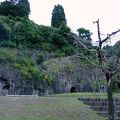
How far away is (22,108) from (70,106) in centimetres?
284

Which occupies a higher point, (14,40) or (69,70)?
(14,40)

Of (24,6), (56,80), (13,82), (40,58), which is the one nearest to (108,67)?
(13,82)

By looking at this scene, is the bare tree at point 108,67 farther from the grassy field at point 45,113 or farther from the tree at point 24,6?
the tree at point 24,6

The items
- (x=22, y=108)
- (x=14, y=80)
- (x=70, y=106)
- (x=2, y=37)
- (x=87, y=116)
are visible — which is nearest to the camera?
(x=87, y=116)

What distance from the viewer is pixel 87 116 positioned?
52.1ft

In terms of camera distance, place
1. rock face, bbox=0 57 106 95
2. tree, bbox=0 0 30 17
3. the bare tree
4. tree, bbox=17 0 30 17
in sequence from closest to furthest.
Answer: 1. the bare tree
2. rock face, bbox=0 57 106 95
3. tree, bbox=0 0 30 17
4. tree, bbox=17 0 30 17

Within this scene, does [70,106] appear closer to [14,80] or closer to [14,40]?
[14,80]

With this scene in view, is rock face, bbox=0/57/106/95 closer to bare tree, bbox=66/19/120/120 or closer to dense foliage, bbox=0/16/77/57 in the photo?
dense foliage, bbox=0/16/77/57

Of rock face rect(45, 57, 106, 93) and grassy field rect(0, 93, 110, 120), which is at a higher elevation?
rock face rect(45, 57, 106, 93)

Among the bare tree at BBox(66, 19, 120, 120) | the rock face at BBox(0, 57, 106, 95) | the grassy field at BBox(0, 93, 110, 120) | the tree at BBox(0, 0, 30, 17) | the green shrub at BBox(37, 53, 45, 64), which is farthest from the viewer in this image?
the tree at BBox(0, 0, 30, 17)

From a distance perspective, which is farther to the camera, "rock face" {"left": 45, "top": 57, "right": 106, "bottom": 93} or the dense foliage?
the dense foliage

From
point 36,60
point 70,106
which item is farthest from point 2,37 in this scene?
point 70,106

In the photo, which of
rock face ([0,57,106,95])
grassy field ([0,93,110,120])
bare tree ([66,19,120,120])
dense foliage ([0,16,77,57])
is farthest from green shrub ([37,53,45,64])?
bare tree ([66,19,120,120])

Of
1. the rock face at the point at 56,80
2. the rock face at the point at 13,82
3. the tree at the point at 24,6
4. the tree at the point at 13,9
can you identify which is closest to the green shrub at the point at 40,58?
the rock face at the point at 56,80
